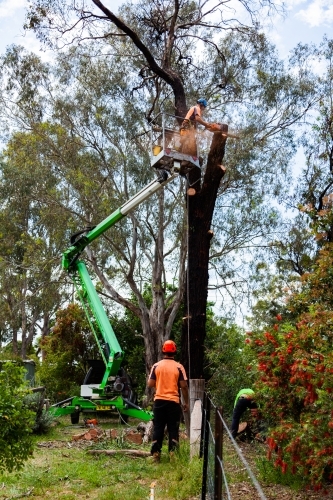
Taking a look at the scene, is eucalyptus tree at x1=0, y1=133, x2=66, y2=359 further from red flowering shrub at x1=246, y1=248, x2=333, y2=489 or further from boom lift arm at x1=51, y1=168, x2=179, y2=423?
red flowering shrub at x1=246, y1=248, x2=333, y2=489

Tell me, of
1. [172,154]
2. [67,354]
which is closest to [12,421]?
[172,154]

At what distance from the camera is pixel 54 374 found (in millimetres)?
20688

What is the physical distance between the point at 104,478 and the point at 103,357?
6858mm

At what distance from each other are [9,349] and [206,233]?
2695 cm

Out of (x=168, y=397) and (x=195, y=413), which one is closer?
(x=195, y=413)

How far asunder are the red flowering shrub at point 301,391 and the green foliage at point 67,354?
1406 centimetres

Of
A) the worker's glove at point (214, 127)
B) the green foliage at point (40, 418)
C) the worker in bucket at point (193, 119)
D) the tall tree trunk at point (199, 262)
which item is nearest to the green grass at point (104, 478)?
the tall tree trunk at point (199, 262)

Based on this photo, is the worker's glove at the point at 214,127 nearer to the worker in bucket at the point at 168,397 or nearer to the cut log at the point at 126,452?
the worker in bucket at the point at 168,397

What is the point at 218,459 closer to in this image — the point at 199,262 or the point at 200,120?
the point at 200,120

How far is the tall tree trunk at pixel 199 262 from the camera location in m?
11.0

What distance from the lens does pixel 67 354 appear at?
21.0 meters

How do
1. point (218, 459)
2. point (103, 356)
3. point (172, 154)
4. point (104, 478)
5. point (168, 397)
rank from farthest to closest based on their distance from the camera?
point (103, 356) < point (172, 154) < point (168, 397) < point (104, 478) < point (218, 459)

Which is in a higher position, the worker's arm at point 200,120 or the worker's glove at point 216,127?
the worker's glove at point 216,127

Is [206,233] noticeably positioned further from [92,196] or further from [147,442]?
[92,196]
